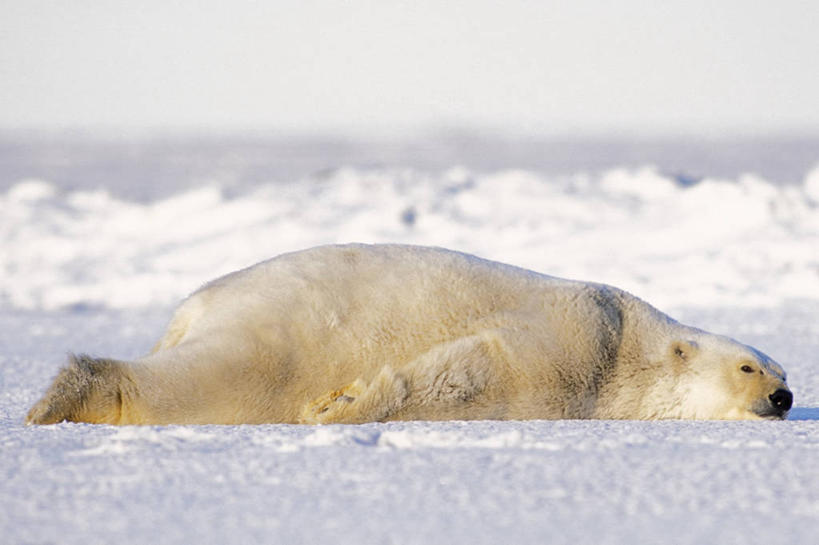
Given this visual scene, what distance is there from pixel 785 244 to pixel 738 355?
7.96 meters

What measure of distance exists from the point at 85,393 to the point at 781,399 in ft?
8.72

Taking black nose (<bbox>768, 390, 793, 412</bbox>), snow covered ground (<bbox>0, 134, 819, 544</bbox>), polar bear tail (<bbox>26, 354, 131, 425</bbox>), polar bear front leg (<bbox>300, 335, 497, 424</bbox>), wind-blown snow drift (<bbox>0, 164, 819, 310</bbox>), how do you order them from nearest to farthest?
snow covered ground (<bbox>0, 134, 819, 544</bbox>)
polar bear tail (<bbox>26, 354, 131, 425</bbox>)
polar bear front leg (<bbox>300, 335, 497, 424</bbox>)
black nose (<bbox>768, 390, 793, 412</bbox>)
wind-blown snow drift (<bbox>0, 164, 819, 310</bbox>)

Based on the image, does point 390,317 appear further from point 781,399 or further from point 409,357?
point 781,399

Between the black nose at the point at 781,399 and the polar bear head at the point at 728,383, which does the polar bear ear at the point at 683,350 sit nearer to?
the polar bear head at the point at 728,383

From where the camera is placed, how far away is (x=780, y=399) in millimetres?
4059

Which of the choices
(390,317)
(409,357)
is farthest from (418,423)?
(390,317)

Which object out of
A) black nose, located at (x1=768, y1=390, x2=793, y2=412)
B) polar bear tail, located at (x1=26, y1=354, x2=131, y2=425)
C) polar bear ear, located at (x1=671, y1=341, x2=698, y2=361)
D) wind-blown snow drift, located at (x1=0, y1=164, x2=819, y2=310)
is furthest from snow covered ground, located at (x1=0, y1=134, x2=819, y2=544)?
polar bear ear, located at (x1=671, y1=341, x2=698, y2=361)

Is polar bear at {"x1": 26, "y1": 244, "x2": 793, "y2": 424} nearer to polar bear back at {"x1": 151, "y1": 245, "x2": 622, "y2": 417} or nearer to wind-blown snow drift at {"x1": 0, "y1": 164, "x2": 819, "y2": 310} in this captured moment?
polar bear back at {"x1": 151, "y1": 245, "x2": 622, "y2": 417}

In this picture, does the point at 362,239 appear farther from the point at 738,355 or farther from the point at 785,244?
the point at 738,355

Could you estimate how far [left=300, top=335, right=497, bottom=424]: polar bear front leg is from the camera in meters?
3.60

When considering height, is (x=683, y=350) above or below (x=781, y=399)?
above

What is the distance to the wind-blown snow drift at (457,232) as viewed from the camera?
439 inches

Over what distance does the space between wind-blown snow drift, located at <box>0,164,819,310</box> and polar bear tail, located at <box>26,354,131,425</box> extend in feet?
24.7

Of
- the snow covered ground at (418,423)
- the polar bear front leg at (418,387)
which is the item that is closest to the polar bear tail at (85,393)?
the snow covered ground at (418,423)
